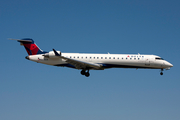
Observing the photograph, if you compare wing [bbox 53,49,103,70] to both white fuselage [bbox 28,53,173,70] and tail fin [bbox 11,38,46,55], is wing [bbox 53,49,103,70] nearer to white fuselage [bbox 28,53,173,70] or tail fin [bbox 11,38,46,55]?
white fuselage [bbox 28,53,173,70]

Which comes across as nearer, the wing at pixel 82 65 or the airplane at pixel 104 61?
the wing at pixel 82 65


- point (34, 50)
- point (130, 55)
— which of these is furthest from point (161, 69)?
point (34, 50)

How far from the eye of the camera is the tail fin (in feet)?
120

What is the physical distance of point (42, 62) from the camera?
3534 cm

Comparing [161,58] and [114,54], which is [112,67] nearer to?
[114,54]

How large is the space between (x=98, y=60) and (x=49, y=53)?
7415 mm

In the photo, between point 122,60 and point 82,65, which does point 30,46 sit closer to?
point 82,65

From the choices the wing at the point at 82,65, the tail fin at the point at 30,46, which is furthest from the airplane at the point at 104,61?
the tail fin at the point at 30,46

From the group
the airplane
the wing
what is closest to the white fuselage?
the airplane

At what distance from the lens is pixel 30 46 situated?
36.8 m

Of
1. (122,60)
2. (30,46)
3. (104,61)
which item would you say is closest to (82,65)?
(104,61)

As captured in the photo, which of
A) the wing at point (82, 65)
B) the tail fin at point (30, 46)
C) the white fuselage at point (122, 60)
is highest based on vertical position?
the tail fin at point (30, 46)

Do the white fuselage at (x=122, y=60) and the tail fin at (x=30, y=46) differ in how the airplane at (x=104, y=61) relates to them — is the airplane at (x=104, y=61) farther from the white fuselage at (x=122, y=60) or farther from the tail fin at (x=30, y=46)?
the tail fin at (x=30, y=46)

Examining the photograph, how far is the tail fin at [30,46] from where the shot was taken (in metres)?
36.5
